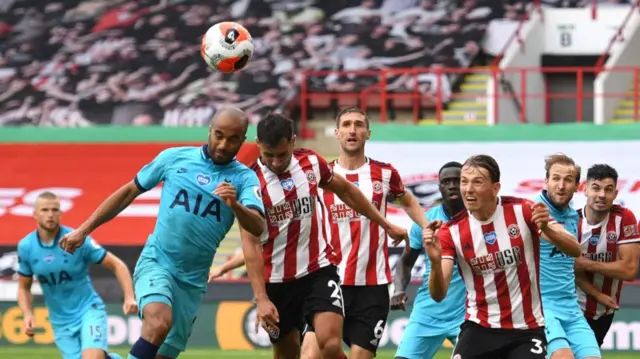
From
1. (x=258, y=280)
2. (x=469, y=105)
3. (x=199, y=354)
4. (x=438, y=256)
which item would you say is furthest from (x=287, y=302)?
(x=469, y=105)

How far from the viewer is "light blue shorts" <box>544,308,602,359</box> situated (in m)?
9.12

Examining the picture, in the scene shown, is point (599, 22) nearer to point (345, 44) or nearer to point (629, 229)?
point (345, 44)

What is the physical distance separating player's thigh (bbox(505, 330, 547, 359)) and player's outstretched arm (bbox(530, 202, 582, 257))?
0.59 m

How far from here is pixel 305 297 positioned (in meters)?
8.83

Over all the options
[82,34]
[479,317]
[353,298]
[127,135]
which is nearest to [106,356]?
[353,298]

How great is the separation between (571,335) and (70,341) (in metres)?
4.63

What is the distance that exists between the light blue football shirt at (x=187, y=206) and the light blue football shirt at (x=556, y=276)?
246 cm

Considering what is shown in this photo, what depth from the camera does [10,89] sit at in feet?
79.2

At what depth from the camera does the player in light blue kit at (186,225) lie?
807cm

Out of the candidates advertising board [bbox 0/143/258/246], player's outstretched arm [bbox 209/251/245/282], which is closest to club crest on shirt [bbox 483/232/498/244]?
player's outstretched arm [bbox 209/251/245/282]

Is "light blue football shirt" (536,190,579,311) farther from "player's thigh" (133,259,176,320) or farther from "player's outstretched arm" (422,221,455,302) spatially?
"player's thigh" (133,259,176,320)

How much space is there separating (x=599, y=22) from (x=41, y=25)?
11.4m

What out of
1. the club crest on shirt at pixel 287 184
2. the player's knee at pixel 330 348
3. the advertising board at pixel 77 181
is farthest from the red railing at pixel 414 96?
the player's knee at pixel 330 348

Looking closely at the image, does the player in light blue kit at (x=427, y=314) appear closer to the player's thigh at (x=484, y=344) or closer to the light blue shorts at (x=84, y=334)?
the player's thigh at (x=484, y=344)
